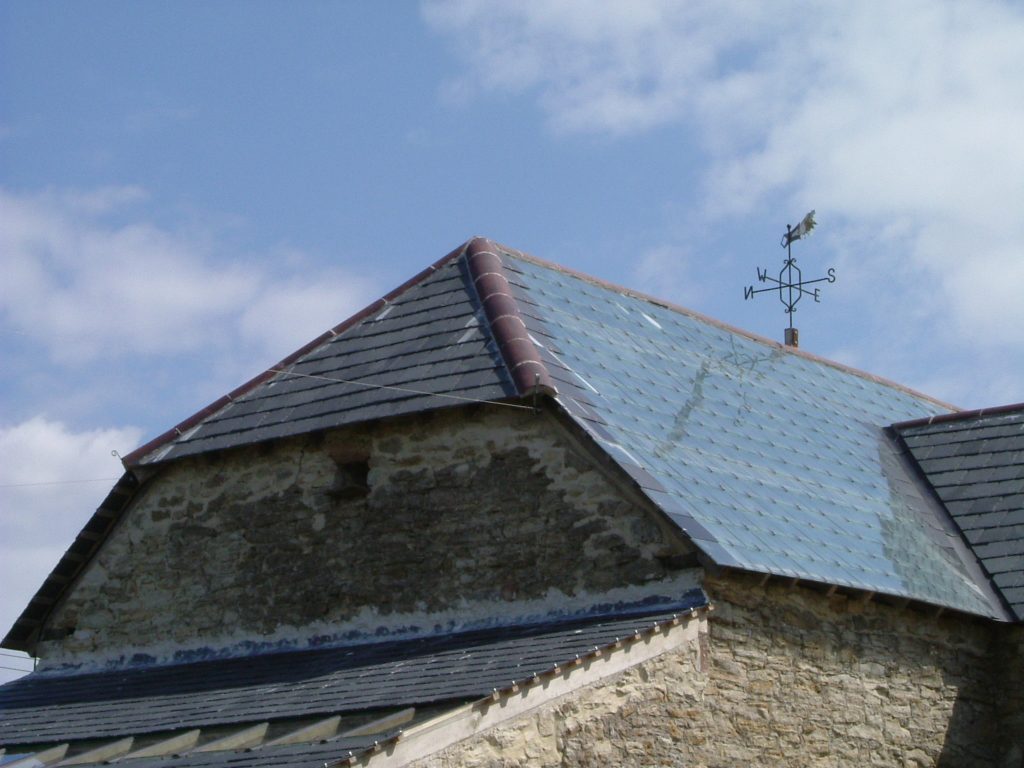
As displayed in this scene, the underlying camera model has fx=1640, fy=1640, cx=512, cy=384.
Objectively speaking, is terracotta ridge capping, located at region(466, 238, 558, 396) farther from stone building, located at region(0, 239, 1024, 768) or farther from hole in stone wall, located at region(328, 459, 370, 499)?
hole in stone wall, located at region(328, 459, 370, 499)

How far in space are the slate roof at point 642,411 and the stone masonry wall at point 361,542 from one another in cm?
27

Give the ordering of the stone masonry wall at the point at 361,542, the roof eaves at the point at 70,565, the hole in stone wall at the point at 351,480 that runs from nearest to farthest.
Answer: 1. the stone masonry wall at the point at 361,542
2. the hole in stone wall at the point at 351,480
3. the roof eaves at the point at 70,565

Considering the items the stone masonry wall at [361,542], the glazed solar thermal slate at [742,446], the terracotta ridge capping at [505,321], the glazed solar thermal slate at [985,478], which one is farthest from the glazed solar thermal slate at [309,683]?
the glazed solar thermal slate at [985,478]

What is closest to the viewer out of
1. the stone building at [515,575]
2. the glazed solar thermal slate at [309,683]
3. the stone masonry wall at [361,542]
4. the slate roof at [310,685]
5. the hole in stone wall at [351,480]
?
the slate roof at [310,685]

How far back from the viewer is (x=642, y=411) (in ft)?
44.5

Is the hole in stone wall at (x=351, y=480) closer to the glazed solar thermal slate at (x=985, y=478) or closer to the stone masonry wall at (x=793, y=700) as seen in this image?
the stone masonry wall at (x=793, y=700)

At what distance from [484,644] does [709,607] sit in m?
1.62

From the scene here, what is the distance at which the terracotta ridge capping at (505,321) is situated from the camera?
41.4 ft

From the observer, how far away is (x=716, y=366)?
53.2ft

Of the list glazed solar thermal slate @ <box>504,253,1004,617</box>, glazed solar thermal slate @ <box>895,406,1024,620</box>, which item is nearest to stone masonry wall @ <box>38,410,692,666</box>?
glazed solar thermal slate @ <box>504,253,1004,617</box>

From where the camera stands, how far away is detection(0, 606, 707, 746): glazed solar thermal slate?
10781mm

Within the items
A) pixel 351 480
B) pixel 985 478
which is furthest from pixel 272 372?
pixel 985 478

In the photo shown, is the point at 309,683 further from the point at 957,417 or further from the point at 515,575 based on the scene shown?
the point at 957,417

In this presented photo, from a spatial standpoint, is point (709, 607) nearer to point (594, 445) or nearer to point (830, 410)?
point (594, 445)
